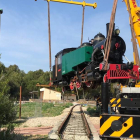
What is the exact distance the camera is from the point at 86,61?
→ 1151 centimetres

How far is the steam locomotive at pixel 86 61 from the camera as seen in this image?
10.5 meters

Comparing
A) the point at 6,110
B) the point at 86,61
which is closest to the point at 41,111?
the point at 86,61

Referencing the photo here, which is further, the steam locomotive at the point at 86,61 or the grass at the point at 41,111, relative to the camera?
the grass at the point at 41,111

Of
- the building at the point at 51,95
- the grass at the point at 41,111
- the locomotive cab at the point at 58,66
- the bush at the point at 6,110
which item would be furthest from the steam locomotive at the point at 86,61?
the building at the point at 51,95

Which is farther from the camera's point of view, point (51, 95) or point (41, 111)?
point (51, 95)

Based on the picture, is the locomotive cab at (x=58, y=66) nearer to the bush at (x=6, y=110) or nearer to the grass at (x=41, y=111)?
the grass at (x=41, y=111)

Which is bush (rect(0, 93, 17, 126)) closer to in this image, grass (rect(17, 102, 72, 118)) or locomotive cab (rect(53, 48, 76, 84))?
locomotive cab (rect(53, 48, 76, 84))

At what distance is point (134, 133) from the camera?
3.13 metres

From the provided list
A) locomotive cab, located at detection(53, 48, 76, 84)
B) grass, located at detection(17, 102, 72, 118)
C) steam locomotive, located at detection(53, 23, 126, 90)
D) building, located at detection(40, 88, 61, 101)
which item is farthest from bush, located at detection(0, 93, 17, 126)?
building, located at detection(40, 88, 61, 101)

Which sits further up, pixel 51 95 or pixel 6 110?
pixel 6 110

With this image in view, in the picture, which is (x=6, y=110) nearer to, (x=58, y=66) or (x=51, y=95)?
(x=58, y=66)

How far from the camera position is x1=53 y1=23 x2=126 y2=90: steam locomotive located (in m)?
10.5

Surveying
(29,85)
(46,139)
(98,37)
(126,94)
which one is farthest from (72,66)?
(29,85)

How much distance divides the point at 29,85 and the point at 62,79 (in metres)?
57.4
